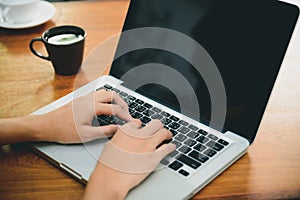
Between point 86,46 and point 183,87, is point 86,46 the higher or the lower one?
the lower one

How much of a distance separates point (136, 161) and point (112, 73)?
327mm

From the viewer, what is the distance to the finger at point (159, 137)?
0.80 m

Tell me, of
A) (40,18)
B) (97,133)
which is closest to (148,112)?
(97,133)

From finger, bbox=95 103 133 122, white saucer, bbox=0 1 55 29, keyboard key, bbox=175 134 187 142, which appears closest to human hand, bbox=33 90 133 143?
finger, bbox=95 103 133 122

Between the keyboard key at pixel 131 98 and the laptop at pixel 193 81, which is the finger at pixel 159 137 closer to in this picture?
the laptop at pixel 193 81

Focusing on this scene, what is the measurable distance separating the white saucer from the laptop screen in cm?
43

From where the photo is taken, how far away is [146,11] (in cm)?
Result: 100

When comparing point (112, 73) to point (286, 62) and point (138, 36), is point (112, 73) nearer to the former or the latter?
point (138, 36)

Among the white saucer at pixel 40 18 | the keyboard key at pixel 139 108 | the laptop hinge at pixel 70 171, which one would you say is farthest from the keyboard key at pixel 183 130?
the white saucer at pixel 40 18

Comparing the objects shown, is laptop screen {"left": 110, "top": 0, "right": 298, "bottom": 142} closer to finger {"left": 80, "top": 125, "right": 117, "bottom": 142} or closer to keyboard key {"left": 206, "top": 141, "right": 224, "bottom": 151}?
keyboard key {"left": 206, "top": 141, "right": 224, "bottom": 151}

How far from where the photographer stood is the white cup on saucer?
127 centimetres

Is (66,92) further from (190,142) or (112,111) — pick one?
(190,142)

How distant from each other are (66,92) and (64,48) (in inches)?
4.2

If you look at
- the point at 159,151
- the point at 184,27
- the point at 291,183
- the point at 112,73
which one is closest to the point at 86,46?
the point at 112,73
